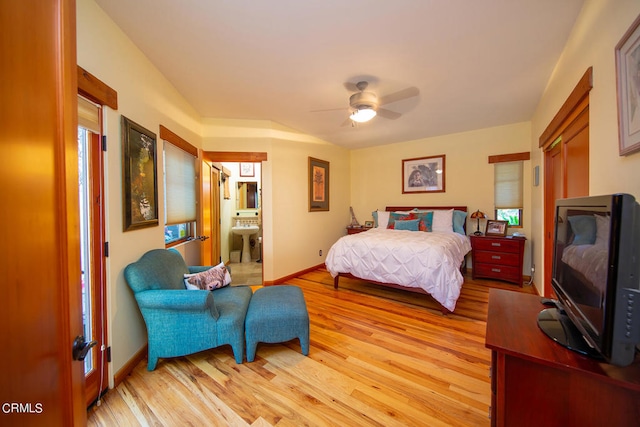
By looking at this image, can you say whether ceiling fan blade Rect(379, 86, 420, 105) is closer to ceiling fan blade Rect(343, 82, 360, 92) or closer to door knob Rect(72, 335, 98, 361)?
ceiling fan blade Rect(343, 82, 360, 92)

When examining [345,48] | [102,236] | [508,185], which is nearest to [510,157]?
[508,185]

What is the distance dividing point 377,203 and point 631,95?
4.21 m

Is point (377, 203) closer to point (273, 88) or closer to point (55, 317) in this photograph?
point (273, 88)

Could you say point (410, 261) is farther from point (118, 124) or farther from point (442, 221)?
point (118, 124)

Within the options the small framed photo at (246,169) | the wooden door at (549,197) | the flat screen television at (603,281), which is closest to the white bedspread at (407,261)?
the wooden door at (549,197)

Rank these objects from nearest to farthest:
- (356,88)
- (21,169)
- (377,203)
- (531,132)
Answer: (21,169), (356,88), (531,132), (377,203)

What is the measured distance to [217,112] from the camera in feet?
10.8

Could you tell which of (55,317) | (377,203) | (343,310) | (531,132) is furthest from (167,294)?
(531,132)

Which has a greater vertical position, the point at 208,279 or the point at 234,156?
the point at 234,156

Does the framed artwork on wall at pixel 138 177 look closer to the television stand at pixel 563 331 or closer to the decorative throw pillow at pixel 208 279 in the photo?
the decorative throw pillow at pixel 208 279

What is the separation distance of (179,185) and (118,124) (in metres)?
1.08

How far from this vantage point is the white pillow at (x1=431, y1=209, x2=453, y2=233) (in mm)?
4070

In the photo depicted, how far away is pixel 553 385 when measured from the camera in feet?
2.87

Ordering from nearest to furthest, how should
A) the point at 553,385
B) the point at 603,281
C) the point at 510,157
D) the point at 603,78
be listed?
the point at 603,281
the point at 553,385
the point at 603,78
the point at 510,157
